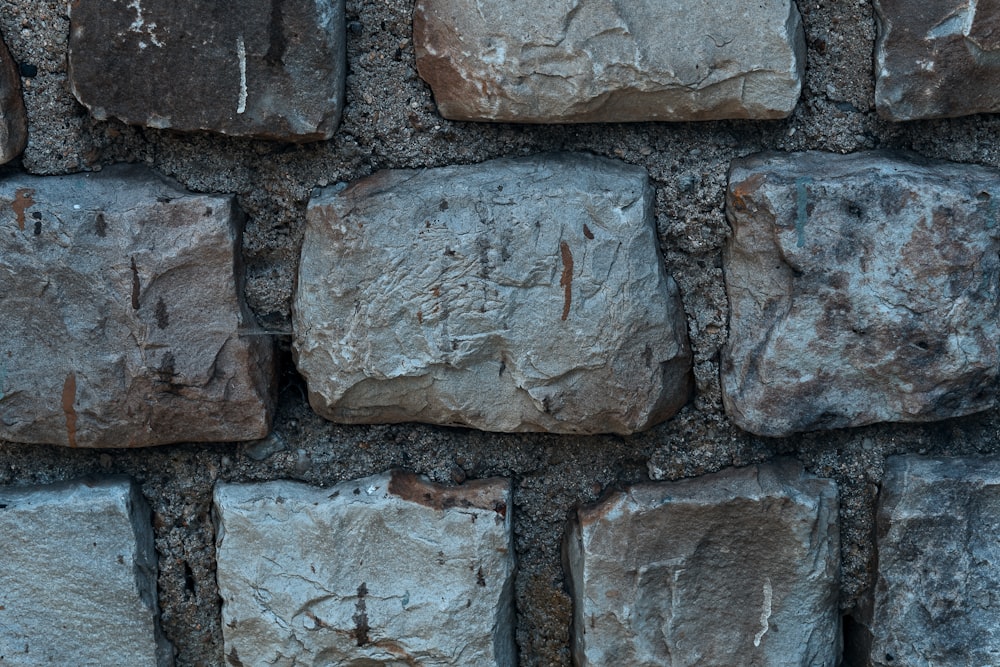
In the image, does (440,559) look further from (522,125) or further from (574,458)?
(522,125)

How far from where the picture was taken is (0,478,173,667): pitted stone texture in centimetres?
111

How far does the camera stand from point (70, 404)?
1088 mm

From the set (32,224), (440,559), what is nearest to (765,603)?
(440,559)

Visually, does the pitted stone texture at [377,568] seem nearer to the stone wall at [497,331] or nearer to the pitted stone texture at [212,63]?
the stone wall at [497,331]

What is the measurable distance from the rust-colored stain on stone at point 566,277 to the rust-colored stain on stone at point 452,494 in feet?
0.72

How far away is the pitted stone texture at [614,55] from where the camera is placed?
3.19ft

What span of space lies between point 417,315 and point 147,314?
0.28 m

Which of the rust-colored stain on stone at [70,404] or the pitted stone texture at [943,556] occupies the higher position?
the rust-colored stain on stone at [70,404]

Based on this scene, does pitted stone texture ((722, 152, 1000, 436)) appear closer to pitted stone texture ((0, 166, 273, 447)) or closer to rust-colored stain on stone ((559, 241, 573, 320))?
rust-colored stain on stone ((559, 241, 573, 320))

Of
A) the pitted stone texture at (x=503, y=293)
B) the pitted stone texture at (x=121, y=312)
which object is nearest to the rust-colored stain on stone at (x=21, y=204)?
the pitted stone texture at (x=121, y=312)

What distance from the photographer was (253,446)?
45.0 inches

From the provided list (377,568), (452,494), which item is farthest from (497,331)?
(377,568)

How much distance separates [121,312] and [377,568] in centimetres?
39

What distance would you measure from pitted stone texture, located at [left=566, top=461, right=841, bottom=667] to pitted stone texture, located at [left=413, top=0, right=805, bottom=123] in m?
0.41
